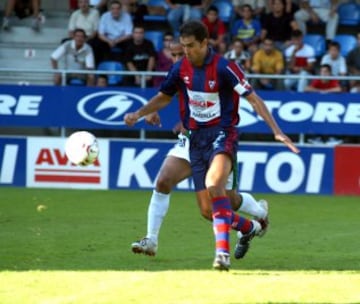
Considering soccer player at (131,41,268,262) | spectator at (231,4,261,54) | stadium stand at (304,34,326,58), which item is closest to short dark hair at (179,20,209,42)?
soccer player at (131,41,268,262)

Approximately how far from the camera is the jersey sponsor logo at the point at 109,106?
1975cm

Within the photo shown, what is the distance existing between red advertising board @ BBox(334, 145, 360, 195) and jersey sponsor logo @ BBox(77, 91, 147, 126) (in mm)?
3478

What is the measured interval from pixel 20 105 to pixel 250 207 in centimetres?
941

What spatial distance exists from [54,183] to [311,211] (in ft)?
17.0

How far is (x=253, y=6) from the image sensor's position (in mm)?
23016

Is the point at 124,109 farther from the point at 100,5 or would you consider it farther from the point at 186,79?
the point at 186,79

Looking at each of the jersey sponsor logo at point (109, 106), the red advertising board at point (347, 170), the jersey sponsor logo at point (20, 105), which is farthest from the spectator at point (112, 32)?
the red advertising board at point (347, 170)

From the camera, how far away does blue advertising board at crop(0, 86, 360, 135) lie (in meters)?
19.4

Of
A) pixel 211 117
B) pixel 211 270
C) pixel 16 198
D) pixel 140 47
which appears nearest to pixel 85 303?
pixel 211 270

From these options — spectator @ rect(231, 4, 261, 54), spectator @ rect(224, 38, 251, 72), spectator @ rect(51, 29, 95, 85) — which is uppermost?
spectator @ rect(231, 4, 261, 54)

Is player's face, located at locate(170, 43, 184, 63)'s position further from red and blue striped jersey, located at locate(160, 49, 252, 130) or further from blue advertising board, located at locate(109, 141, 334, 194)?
blue advertising board, located at locate(109, 141, 334, 194)

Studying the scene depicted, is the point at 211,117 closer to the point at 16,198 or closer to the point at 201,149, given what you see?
the point at 201,149

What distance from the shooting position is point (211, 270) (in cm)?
1005

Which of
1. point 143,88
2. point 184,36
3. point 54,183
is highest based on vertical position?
point 184,36
